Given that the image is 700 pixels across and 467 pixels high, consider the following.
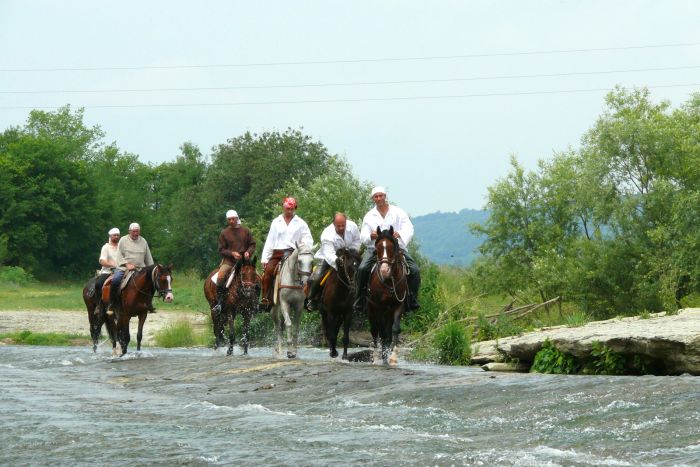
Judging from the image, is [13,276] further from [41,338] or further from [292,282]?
[292,282]

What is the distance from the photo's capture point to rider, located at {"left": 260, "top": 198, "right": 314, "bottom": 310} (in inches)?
811

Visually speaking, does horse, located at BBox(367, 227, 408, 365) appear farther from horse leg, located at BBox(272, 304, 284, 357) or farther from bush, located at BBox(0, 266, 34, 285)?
bush, located at BBox(0, 266, 34, 285)

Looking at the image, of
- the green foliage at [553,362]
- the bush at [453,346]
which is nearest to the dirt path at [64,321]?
the bush at [453,346]

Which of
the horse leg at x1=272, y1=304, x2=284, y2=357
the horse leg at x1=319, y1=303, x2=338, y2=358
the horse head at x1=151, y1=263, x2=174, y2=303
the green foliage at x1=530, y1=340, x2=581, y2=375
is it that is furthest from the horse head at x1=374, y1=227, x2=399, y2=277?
the horse head at x1=151, y1=263, x2=174, y2=303

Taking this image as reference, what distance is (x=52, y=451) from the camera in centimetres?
1049

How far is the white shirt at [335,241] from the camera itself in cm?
1919

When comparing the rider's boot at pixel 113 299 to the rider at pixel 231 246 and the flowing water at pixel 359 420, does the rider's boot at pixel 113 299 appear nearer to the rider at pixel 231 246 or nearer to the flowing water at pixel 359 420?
the rider at pixel 231 246

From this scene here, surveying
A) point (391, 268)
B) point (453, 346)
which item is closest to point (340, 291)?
point (391, 268)

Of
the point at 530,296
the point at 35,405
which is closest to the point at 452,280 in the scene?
the point at 530,296

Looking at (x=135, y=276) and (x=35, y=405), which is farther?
(x=135, y=276)

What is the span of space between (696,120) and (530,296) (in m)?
13.3

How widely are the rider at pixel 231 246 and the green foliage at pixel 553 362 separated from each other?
6.42m

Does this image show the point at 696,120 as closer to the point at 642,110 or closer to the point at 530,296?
the point at 642,110

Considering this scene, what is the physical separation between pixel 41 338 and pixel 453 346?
721 inches
